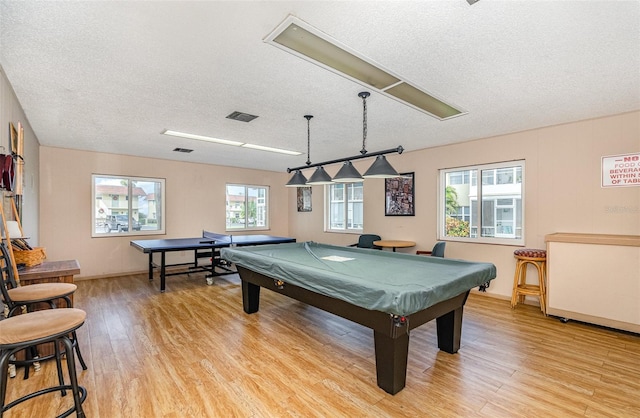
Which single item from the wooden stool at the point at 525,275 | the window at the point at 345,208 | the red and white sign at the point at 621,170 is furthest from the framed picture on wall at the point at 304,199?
the red and white sign at the point at 621,170

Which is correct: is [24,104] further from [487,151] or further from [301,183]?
[487,151]

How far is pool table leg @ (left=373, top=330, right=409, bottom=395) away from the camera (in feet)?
6.91

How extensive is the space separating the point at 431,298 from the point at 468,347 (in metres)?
1.41

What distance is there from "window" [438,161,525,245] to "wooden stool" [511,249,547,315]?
424 mm

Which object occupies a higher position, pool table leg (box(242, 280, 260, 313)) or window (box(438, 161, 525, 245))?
window (box(438, 161, 525, 245))

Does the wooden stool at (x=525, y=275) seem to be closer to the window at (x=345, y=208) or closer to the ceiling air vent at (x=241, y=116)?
the window at (x=345, y=208)

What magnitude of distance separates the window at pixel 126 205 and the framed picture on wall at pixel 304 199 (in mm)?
3524

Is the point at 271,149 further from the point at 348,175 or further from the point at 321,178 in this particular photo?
the point at 348,175

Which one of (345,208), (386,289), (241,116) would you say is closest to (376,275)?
(386,289)

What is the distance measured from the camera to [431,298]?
2.00 meters

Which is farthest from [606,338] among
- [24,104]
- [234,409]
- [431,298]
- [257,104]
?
[24,104]

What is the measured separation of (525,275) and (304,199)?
5447 millimetres

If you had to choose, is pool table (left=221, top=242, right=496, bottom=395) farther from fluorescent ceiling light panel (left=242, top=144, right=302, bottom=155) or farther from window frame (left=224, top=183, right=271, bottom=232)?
window frame (left=224, top=183, right=271, bottom=232)

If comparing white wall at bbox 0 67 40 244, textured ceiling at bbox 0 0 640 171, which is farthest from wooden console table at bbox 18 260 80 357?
textured ceiling at bbox 0 0 640 171
